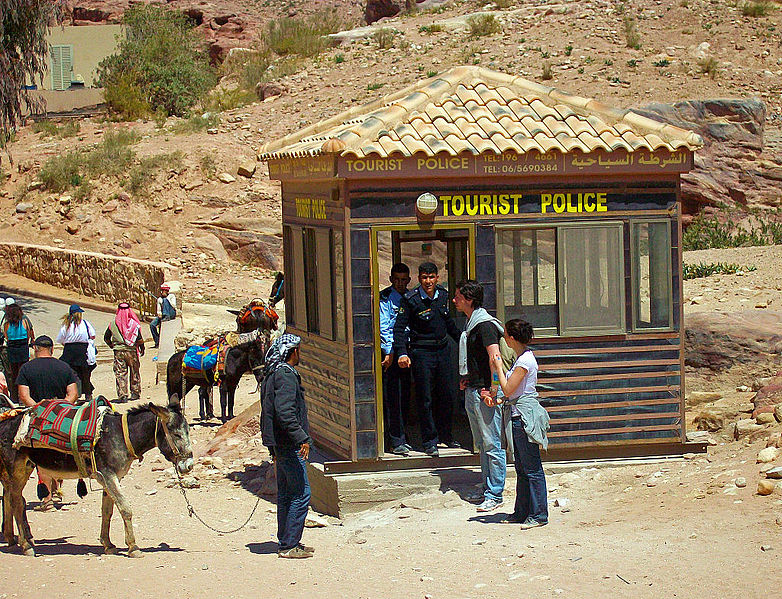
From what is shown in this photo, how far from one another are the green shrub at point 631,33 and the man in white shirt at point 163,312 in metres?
22.6

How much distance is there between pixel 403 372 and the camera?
10227 mm

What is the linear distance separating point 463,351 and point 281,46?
130 ft

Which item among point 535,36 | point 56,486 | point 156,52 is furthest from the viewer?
point 156,52

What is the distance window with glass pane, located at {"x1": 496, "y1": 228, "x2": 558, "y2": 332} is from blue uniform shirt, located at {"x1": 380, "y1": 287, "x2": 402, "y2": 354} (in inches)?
41.0

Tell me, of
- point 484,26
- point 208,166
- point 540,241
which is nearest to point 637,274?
point 540,241

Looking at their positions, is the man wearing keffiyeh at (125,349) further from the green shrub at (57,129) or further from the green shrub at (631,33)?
the green shrub at (631,33)

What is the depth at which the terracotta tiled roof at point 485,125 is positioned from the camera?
31.9 feet

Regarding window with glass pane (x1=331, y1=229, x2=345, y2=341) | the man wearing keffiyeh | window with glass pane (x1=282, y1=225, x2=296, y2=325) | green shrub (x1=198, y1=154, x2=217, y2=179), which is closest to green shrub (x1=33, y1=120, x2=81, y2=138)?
green shrub (x1=198, y1=154, x2=217, y2=179)

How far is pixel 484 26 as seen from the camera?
134 ft

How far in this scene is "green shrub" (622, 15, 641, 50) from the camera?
1487 inches

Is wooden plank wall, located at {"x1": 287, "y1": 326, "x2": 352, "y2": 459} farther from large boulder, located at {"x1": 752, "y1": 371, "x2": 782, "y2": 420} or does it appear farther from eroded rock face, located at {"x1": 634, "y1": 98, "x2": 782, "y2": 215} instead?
eroded rock face, located at {"x1": 634, "y1": 98, "x2": 782, "y2": 215}

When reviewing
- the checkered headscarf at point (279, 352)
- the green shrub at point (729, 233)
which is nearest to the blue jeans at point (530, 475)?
the checkered headscarf at point (279, 352)

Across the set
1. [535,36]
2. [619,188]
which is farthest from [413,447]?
[535,36]

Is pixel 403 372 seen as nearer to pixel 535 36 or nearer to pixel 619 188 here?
pixel 619 188
